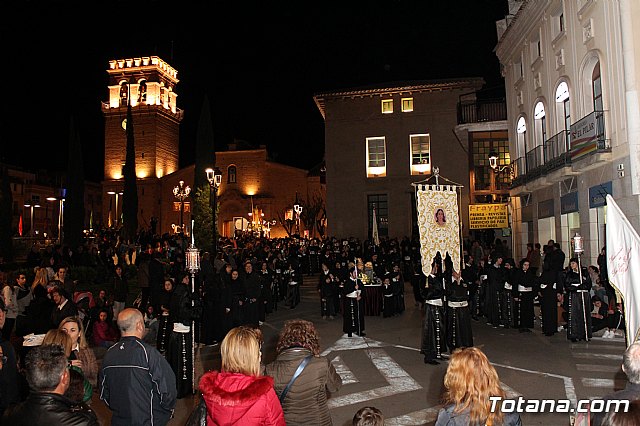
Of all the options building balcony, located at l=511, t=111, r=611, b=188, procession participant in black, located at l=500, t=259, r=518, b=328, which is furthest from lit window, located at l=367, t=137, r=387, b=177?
procession participant in black, located at l=500, t=259, r=518, b=328

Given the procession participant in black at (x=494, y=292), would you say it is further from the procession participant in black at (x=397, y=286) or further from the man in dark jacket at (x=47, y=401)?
the man in dark jacket at (x=47, y=401)

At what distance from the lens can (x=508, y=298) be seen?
14.2 meters

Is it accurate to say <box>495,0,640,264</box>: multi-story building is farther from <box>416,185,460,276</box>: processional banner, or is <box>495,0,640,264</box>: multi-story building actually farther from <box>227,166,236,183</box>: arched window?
<box>227,166,236,183</box>: arched window

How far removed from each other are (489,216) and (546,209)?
5862 mm

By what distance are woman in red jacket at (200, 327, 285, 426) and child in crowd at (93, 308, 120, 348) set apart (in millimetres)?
9068

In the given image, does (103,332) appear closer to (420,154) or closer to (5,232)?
(5,232)

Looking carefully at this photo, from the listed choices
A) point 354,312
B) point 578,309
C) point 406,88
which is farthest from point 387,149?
point 578,309

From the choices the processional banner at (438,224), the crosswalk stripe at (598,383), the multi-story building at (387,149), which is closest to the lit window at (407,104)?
the multi-story building at (387,149)

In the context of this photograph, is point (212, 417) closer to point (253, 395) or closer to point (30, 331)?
point (253, 395)

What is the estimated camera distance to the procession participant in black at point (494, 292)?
14.4 meters

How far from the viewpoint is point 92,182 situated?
80.4 metres

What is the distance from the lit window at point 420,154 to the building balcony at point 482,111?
10.0 ft

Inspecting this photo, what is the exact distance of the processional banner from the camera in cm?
1122

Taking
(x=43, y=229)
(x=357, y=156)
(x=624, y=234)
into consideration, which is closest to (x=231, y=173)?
(x=357, y=156)
